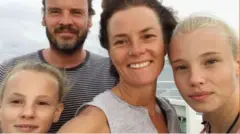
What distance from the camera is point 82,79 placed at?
1518mm

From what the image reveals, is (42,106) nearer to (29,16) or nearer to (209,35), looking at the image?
(209,35)

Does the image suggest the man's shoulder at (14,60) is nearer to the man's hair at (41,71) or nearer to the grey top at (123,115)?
the man's hair at (41,71)

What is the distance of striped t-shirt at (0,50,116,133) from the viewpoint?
4.82 feet

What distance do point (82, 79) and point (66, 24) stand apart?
0.29 metres

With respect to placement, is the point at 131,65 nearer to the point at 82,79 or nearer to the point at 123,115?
the point at 123,115

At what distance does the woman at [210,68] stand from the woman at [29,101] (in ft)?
1.37

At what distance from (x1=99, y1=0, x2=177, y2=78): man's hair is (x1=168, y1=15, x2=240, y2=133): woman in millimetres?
155

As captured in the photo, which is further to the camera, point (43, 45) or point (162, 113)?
point (43, 45)

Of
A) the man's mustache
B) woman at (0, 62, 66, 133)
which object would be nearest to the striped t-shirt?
the man's mustache

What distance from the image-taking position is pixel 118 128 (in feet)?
3.17

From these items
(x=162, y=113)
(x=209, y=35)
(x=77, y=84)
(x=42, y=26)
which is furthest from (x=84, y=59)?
(x=209, y=35)

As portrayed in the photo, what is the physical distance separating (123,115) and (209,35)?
0.36m

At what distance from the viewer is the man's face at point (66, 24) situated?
158 cm

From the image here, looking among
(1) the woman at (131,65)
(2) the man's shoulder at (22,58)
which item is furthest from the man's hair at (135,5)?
(2) the man's shoulder at (22,58)
